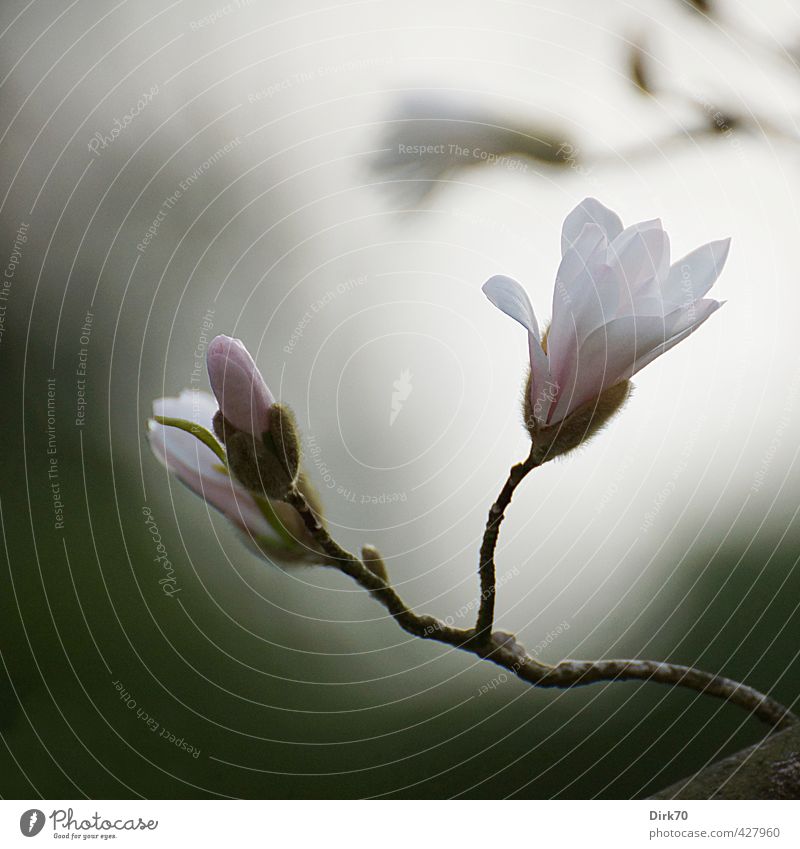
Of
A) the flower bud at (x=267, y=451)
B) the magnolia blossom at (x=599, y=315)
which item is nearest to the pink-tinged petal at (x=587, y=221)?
the magnolia blossom at (x=599, y=315)

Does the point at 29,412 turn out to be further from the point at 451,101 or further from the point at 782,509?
the point at 782,509

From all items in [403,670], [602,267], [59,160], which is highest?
[59,160]

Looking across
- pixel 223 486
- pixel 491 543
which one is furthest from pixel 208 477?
pixel 491 543

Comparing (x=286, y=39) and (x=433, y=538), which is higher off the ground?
(x=286, y=39)

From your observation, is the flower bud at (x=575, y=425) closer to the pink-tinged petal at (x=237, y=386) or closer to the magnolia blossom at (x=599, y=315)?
the magnolia blossom at (x=599, y=315)

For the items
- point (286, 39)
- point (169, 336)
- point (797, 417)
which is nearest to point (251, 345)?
point (169, 336)

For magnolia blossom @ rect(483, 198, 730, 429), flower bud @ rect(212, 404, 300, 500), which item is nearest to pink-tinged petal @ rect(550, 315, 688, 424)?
magnolia blossom @ rect(483, 198, 730, 429)

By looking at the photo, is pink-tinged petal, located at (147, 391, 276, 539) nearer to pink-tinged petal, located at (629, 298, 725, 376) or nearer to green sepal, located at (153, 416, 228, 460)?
green sepal, located at (153, 416, 228, 460)

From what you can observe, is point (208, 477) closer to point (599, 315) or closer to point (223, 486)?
point (223, 486)
